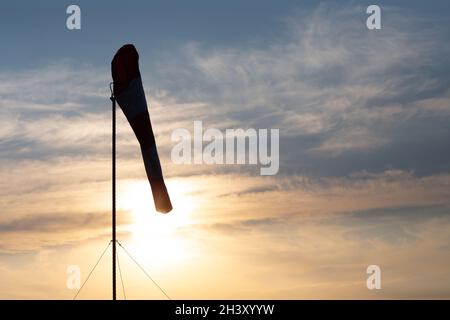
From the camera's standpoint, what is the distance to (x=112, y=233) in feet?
90.3

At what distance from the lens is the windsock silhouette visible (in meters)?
28.5

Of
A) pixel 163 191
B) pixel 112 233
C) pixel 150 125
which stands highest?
pixel 150 125

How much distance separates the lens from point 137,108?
94.5 feet

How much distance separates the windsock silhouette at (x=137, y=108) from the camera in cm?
2852
